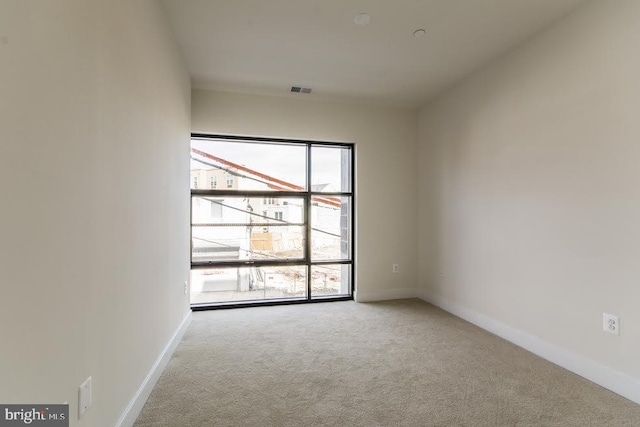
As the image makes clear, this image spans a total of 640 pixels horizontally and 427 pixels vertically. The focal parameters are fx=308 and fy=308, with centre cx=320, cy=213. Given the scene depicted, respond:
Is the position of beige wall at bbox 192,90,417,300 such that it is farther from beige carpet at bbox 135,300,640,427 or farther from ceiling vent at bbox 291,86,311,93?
beige carpet at bbox 135,300,640,427

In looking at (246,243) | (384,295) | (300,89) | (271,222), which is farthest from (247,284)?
(300,89)

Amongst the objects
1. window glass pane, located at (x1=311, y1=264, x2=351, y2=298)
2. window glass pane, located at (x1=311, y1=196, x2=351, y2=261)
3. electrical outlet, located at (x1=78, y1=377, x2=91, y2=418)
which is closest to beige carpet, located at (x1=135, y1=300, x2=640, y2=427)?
electrical outlet, located at (x1=78, y1=377, x2=91, y2=418)

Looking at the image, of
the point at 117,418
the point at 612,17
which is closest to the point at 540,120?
the point at 612,17

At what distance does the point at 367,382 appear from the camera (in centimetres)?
215

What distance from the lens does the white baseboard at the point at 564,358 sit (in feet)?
6.57

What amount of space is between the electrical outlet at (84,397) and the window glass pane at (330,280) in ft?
10.1

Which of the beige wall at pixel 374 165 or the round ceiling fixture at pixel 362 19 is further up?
the round ceiling fixture at pixel 362 19

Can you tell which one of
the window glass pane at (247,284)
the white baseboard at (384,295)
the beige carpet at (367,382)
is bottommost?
the beige carpet at (367,382)

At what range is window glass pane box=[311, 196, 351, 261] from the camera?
4.27 m

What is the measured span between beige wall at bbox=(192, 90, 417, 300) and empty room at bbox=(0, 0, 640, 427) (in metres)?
0.03

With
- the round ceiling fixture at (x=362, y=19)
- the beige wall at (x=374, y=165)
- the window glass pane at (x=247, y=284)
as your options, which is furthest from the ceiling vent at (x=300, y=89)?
the window glass pane at (x=247, y=284)

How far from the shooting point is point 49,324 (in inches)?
41.0

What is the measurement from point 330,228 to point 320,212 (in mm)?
274

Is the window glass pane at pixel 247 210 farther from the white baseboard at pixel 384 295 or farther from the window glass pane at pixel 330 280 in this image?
the white baseboard at pixel 384 295
